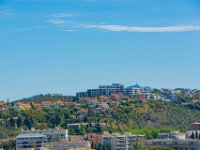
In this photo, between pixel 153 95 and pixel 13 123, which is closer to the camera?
pixel 13 123

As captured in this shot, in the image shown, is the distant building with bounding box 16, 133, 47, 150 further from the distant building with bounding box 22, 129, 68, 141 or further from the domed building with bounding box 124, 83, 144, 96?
the domed building with bounding box 124, 83, 144, 96

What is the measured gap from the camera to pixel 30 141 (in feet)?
106

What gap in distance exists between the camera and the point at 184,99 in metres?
50.9

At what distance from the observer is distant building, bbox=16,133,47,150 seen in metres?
31.8

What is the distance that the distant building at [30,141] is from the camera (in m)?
31.8

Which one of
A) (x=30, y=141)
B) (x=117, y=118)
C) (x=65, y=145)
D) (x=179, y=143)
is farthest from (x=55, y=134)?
(x=117, y=118)

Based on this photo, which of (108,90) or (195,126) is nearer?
(195,126)

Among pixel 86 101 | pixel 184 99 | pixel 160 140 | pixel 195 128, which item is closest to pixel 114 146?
pixel 160 140

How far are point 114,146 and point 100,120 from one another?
6001mm

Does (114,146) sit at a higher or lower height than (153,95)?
lower

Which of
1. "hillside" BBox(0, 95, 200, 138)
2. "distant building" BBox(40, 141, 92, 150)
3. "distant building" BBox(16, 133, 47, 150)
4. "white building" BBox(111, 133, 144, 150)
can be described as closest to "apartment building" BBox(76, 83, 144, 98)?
"hillside" BBox(0, 95, 200, 138)

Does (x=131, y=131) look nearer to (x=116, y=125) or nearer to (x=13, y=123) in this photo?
(x=116, y=125)

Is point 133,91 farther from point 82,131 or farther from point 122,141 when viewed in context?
point 122,141

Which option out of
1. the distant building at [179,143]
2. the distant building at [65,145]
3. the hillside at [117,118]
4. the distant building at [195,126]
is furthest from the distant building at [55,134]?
the distant building at [195,126]
